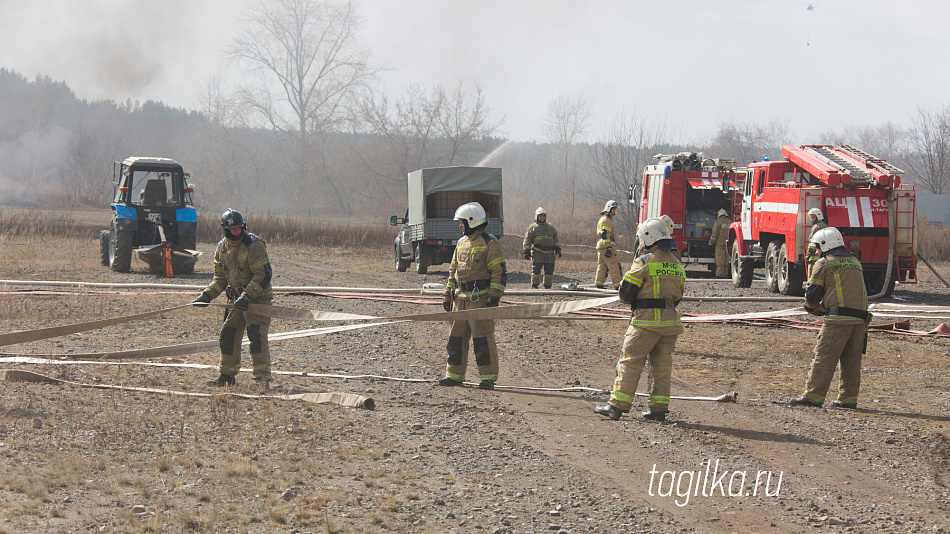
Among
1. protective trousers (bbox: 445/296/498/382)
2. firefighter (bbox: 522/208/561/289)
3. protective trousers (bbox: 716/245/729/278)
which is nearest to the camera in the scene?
protective trousers (bbox: 445/296/498/382)

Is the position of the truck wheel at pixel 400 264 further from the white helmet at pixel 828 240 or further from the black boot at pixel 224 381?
the white helmet at pixel 828 240

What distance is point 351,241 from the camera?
1257 inches

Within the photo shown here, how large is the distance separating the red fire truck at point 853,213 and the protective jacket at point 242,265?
11.1 m

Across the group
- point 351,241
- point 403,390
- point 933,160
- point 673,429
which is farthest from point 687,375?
point 933,160

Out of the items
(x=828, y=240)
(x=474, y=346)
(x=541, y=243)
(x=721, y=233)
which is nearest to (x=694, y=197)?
(x=721, y=233)

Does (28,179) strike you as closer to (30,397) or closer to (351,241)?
(351,241)

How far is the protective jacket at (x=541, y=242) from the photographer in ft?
52.4

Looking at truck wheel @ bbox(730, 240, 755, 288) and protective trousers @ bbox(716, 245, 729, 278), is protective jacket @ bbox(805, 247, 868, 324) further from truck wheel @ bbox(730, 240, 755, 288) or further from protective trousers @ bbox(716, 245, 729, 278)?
protective trousers @ bbox(716, 245, 729, 278)

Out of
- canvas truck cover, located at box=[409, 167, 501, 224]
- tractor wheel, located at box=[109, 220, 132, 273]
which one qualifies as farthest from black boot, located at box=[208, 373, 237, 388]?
canvas truck cover, located at box=[409, 167, 501, 224]

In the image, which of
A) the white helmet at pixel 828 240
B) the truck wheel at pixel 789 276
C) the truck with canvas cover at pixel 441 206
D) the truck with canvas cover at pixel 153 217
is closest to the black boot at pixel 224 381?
the white helmet at pixel 828 240

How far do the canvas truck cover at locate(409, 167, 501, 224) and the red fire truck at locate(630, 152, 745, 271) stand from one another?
464 cm

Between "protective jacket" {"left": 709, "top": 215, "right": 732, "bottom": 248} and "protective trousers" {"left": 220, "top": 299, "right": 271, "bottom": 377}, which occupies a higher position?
"protective jacket" {"left": 709, "top": 215, "right": 732, "bottom": 248}

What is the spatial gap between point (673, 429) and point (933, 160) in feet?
200

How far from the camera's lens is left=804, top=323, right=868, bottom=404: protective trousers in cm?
730
